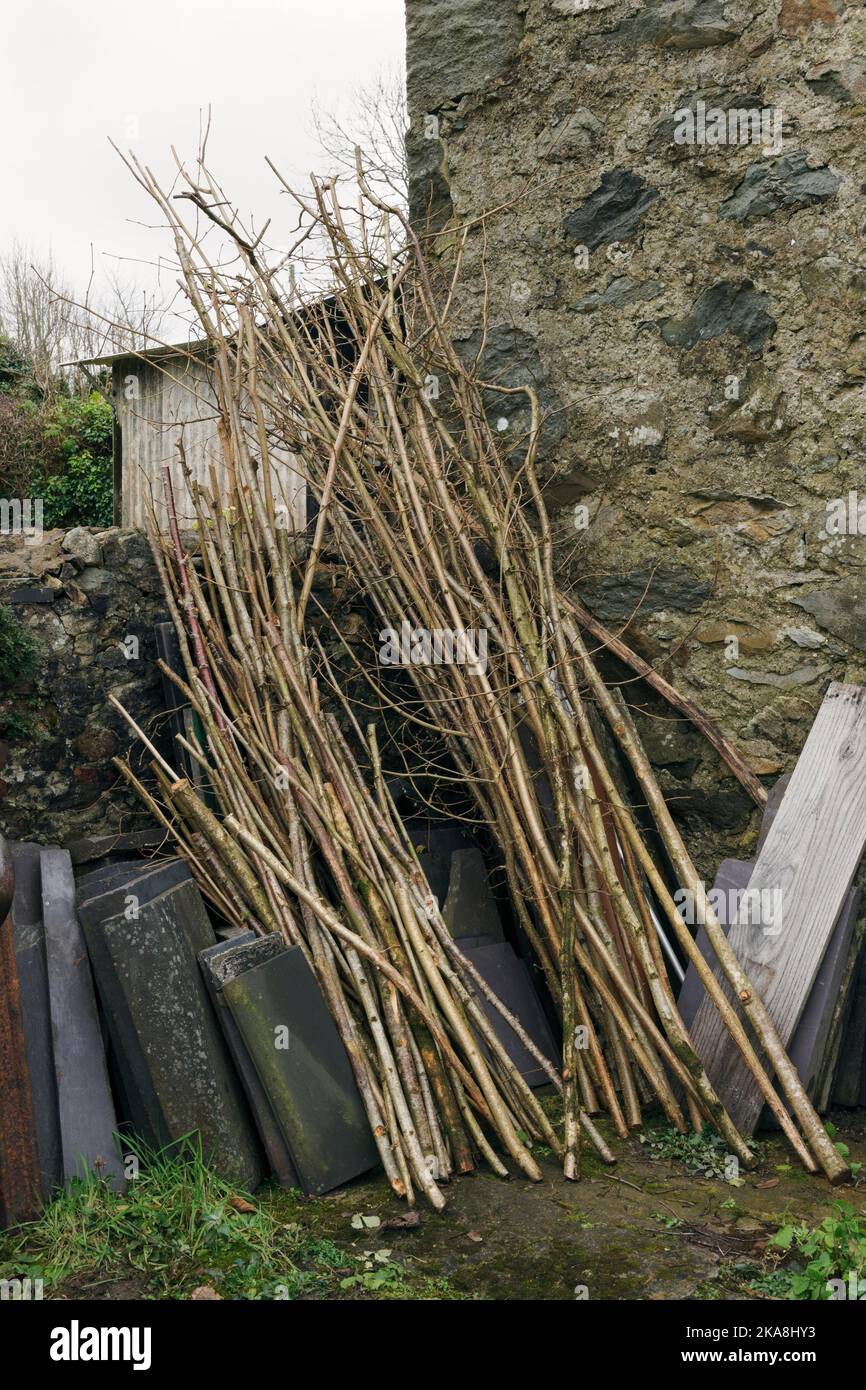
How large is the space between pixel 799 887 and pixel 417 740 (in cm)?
132

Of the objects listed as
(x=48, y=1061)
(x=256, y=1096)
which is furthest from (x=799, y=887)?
(x=48, y=1061)

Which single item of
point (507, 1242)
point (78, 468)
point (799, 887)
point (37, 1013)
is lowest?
point (507, 1242)

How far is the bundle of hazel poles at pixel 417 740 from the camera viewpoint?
2.91m

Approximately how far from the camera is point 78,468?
1201 cm

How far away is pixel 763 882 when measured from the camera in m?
3.20

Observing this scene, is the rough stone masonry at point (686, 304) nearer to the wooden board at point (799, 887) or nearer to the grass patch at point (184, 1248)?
the wooden board at point (799, 887)

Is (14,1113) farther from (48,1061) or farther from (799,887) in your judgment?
(799,887)

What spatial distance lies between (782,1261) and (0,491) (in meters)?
12.2

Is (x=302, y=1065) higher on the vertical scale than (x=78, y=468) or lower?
lower

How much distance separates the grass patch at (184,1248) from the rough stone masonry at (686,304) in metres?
2.01

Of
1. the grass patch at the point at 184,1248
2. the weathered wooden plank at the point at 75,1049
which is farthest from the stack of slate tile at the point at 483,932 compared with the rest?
the weathered wooden plank at the point at 75,1049

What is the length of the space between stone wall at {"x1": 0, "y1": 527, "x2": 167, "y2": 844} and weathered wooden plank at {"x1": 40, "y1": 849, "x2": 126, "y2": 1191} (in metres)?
0.43

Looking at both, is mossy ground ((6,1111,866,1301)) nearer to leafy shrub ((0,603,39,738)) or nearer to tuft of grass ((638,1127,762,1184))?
tuft of grass ((638,1127,762,1184))
